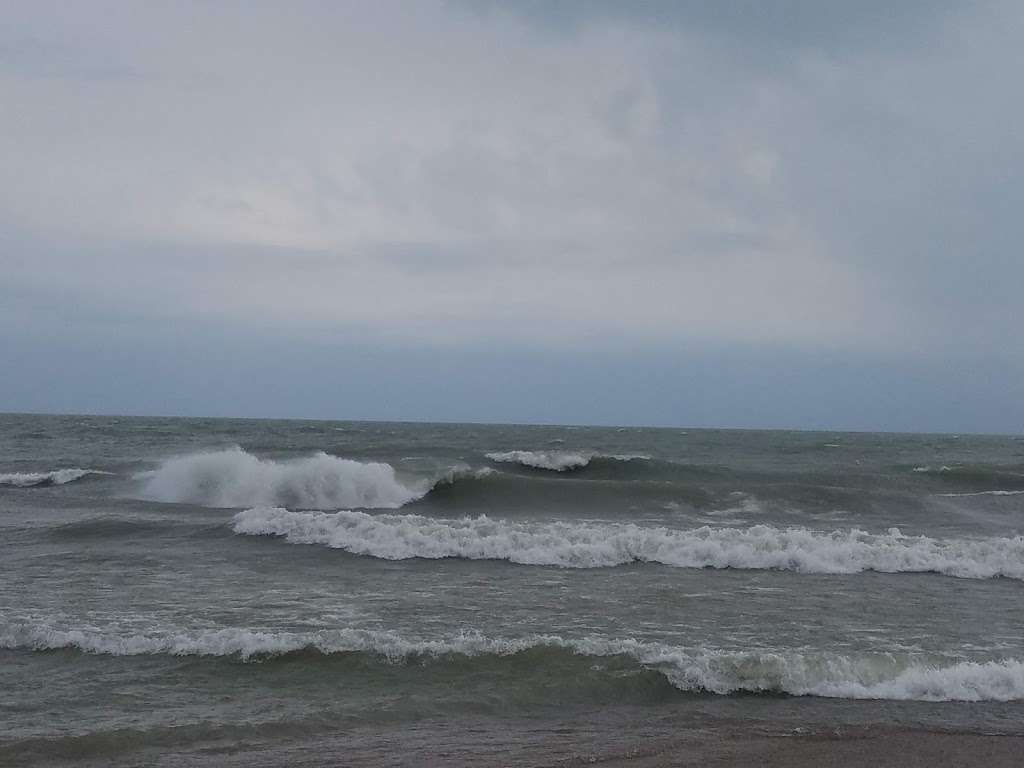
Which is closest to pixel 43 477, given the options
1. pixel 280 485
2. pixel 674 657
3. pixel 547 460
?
pixel 280 485

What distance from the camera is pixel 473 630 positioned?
902 cm

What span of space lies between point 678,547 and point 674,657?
5782 mm

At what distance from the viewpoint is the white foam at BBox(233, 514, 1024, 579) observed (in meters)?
13.0

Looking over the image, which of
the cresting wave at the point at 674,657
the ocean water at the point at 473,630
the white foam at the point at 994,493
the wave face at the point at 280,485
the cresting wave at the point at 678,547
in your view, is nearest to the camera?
the ocean water at the point at 473,630

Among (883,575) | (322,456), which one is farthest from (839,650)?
(322,456)

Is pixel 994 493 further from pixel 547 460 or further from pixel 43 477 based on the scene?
pixel 43 477

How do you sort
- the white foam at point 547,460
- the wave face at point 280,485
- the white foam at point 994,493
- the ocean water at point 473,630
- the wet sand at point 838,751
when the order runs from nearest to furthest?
the wet sand at point 838,751 → the ocean water at point 473,630 → the wave face at point 280,485 → the white foam at point 994,493 → the white foam at point 547,460

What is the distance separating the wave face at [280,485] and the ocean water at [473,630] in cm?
225

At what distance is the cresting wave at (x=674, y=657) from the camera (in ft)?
24.2

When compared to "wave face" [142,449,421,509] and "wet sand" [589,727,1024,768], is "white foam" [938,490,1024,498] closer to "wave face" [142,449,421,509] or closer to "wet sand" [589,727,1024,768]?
"wave face" [142,449,421,509]

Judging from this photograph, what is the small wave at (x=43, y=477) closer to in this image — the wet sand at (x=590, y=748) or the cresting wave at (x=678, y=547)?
the cresting wave at (x=678, y=547)

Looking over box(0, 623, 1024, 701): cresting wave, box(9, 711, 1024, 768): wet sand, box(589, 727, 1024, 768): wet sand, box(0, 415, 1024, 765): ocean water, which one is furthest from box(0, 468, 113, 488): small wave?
box(589, 727, 1024, 768): wet sand

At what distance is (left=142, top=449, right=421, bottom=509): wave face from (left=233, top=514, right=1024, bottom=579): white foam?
6973 millimetres

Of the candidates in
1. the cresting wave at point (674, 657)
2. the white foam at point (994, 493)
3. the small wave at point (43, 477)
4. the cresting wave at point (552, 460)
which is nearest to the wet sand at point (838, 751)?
the cresting wave at point (674, 657)
